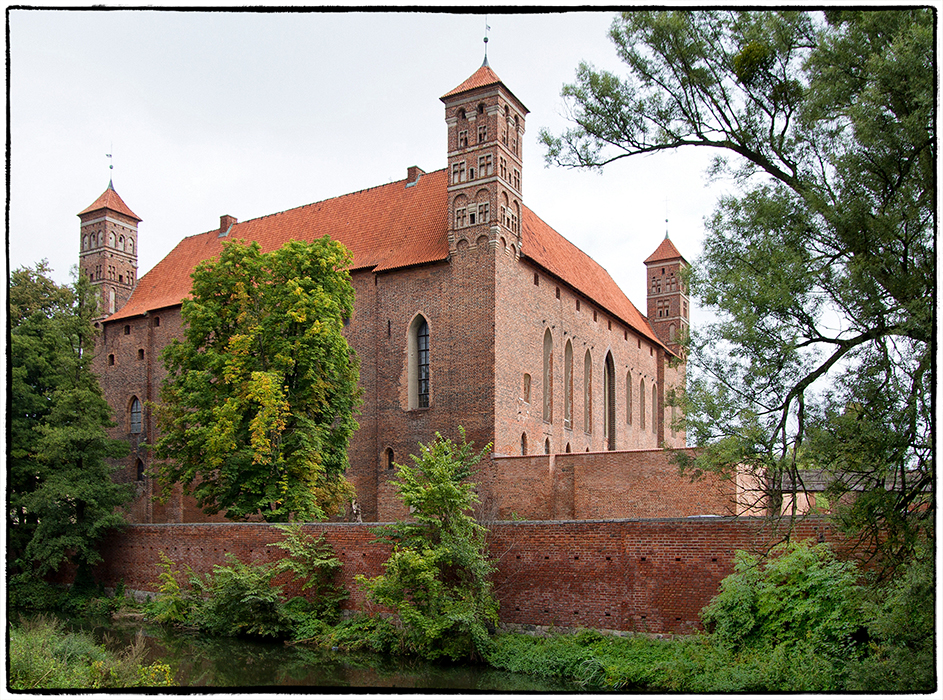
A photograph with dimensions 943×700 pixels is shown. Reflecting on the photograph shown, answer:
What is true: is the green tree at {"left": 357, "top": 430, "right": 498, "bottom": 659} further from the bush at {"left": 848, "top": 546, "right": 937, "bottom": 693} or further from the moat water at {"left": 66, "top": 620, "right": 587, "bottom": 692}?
the bush at {"left": 848, "top": 546, "right": 937, "bottom": 693}

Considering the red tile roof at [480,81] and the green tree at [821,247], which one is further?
the red tile roof at [480,81]

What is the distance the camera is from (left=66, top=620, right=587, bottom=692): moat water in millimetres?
14375

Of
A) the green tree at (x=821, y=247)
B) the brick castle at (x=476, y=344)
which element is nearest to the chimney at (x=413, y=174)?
the brick castle at (x=476, y=344)

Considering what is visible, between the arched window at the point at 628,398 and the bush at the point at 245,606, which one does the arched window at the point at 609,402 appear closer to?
the arched window at the point at 628,398

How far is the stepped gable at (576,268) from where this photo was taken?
101 ft

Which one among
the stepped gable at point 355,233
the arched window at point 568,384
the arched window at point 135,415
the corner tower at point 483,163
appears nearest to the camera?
the corner tower at point 483,163

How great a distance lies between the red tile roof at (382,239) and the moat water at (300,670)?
1350 cm

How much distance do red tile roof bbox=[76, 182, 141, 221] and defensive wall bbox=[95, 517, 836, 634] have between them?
84.0 ft

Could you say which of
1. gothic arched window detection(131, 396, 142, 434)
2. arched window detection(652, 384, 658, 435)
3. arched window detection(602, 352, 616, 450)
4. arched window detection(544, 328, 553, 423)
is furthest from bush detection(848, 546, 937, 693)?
gothic arched window detection(131, 396, 142, 434)

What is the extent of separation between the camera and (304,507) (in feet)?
71.3

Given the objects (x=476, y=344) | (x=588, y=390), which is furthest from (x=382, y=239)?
(x=588, y=390)

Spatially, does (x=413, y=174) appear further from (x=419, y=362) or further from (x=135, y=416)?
(x=135, y=416)

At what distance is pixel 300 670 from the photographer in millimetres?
16078

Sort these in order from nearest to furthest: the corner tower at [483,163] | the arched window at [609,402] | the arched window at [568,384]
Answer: the corner tower at [483,163], the arched window at [568,384], the arched window at [609,402]
